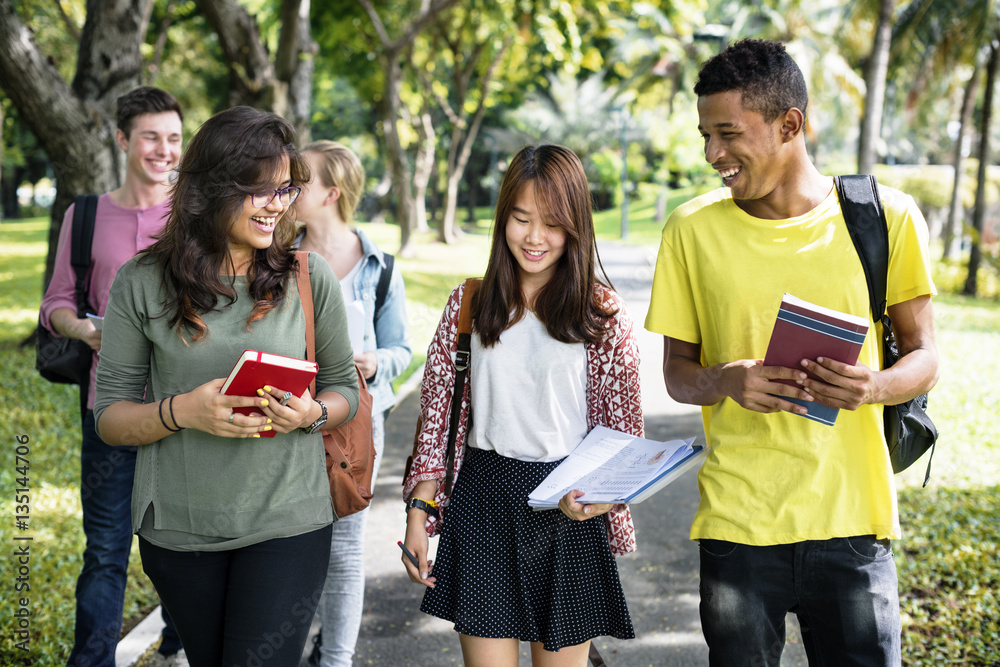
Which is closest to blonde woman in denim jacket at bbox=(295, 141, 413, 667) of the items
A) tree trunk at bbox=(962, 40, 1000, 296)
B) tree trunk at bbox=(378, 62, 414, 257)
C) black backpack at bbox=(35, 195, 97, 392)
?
black backpack at bbox=(35, 195, 97, 392)

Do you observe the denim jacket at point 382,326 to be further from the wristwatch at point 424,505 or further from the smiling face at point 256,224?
the smiling face at point 256,224

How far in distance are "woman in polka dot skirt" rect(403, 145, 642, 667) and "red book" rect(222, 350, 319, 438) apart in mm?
583

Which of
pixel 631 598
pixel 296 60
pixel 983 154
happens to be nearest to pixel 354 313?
pixel 631 598

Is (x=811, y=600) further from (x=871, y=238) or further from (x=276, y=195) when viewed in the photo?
(x=276, y=195)

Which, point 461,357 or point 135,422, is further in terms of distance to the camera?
point 461,357

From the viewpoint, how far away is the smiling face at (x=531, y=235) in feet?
8.46

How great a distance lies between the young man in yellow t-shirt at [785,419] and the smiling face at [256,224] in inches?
47.1

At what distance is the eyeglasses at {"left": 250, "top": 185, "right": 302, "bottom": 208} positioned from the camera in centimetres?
238

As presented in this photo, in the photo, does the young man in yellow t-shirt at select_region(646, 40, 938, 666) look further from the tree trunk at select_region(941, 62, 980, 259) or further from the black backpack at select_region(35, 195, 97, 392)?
the tree trunk at select_region(941, 62, 980, 259)

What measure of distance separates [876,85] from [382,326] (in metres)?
10.8

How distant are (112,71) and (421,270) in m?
13.3

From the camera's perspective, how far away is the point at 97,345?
10.9ft

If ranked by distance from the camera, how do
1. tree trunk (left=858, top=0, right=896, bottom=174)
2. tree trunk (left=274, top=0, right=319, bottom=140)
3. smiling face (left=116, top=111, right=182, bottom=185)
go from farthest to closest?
tree trunk (left=858, top=0, right=896, bottom=174) < tree trunk (left=274, top=0, right=319, bottom=140) < smiling face (left=116, top=111, right=182, bottom=185)

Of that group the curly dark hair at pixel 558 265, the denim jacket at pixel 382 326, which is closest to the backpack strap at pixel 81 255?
the denim jacket at pixel 382 326
